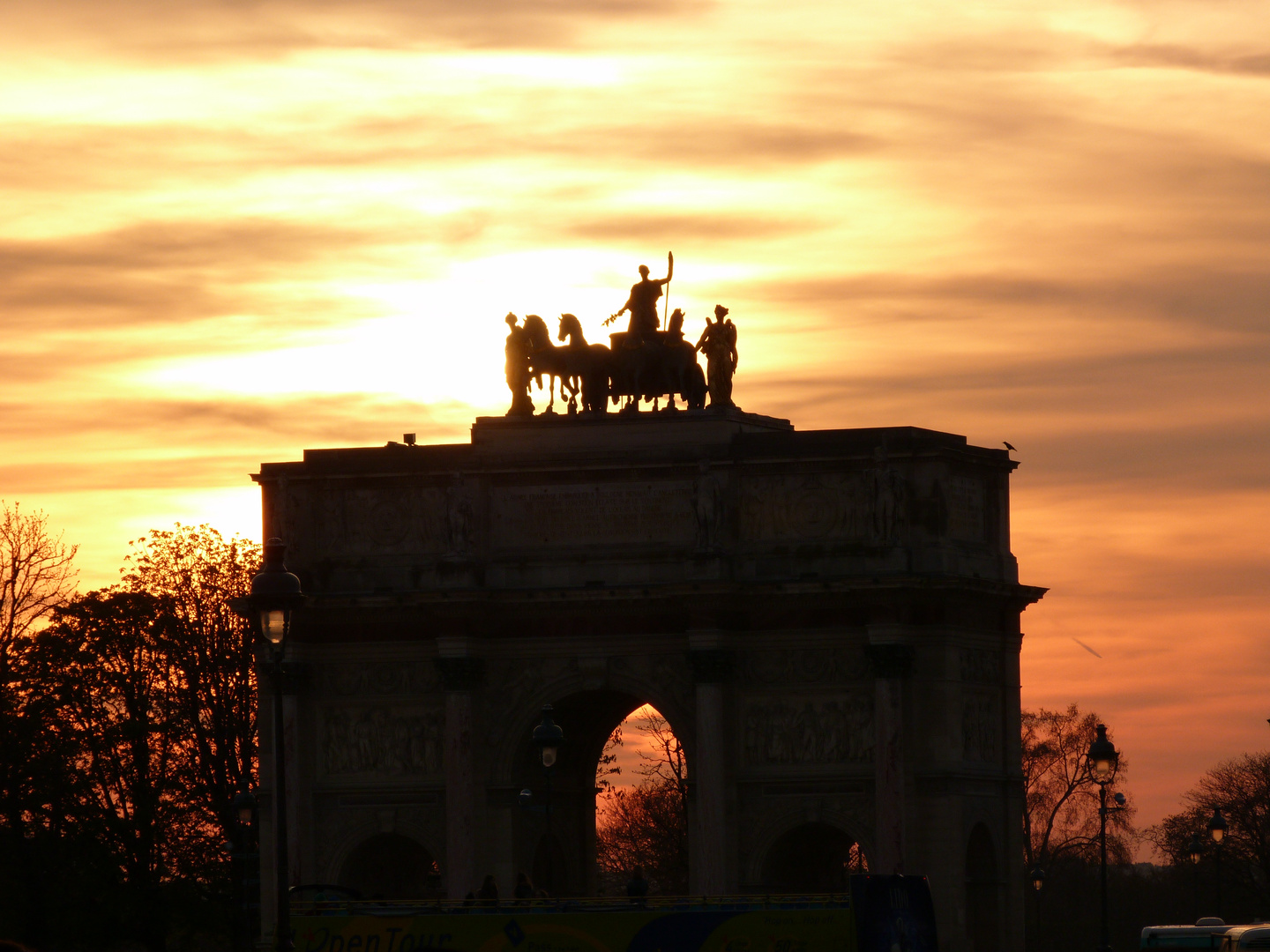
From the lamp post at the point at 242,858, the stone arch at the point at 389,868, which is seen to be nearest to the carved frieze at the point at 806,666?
the stone arch at the point at 389,868

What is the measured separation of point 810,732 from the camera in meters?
59.7

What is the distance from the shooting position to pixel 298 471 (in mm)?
62312

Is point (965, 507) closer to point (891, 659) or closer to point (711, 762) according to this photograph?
point (891, 659)

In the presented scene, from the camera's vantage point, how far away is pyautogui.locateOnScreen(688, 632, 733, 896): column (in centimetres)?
5928

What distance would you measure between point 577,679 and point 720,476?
492 centimetres

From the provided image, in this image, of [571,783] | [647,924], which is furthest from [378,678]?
[647,924]

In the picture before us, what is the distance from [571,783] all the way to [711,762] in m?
5.51

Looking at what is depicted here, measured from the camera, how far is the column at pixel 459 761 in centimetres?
6041

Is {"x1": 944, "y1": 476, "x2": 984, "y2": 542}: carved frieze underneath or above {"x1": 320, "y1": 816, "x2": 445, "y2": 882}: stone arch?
above

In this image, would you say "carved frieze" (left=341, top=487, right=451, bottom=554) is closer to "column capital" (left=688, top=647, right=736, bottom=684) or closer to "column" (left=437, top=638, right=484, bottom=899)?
"column" (left=437, top=638, right=484, bottom=899)

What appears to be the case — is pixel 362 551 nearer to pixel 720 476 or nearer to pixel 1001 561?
pixel 720 476

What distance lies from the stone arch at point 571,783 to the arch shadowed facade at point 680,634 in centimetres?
12

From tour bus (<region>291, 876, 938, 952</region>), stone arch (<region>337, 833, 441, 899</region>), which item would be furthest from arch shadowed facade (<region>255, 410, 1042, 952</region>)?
tour bus (<region>291, 876, 938, 952</region>)

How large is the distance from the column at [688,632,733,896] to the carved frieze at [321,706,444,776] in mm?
5372
